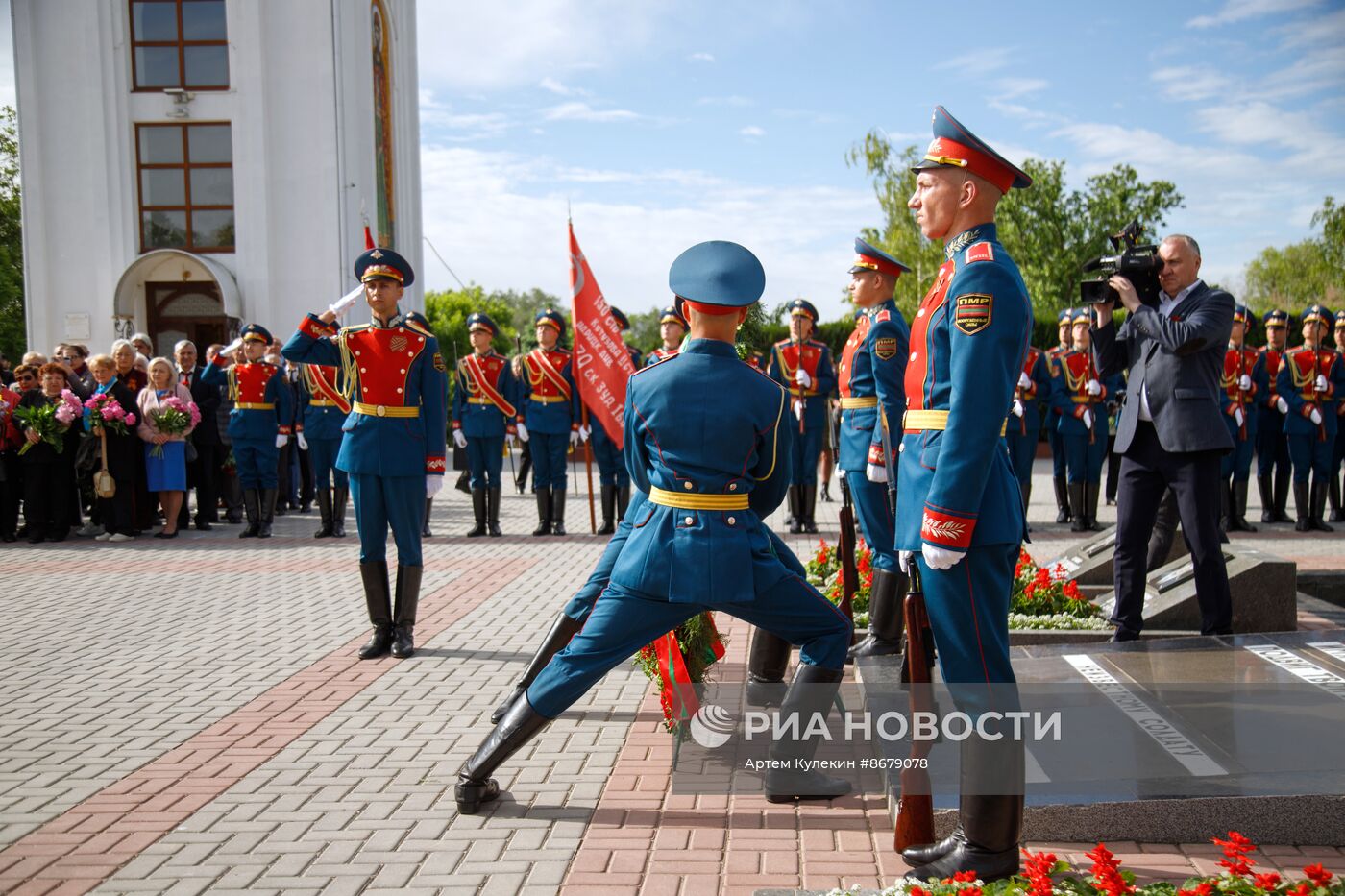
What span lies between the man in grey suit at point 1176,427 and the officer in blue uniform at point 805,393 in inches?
244

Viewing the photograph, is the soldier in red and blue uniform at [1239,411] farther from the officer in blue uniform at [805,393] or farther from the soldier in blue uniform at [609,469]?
the soldier in blue uniform at [609,469]

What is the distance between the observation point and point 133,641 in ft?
24.1

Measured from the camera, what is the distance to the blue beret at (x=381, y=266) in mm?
6383

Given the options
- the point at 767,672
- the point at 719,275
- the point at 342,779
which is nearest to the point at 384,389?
the point at 342,779

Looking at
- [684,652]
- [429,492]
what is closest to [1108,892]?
[684,652]

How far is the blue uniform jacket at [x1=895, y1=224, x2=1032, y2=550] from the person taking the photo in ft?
10.6

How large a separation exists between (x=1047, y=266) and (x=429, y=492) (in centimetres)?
3829

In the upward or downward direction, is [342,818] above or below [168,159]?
below

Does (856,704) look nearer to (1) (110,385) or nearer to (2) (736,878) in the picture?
(2) (736,878)

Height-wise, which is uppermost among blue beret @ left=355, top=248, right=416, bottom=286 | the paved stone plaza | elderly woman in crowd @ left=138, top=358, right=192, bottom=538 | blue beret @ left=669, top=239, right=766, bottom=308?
blue beret @ left=355, top=248, right=416, bottom=286

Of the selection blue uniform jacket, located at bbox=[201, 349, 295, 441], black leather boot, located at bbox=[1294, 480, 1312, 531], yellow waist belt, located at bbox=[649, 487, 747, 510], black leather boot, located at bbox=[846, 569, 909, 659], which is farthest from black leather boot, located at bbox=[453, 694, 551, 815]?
black leather boot, located at bbox=[1294, 480, 1312, 531]

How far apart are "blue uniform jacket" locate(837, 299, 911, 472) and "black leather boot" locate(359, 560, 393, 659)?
9.32 feet

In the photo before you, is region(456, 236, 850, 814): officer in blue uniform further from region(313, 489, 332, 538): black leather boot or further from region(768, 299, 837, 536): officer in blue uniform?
region(313, 489, 332, 538): black leather boot

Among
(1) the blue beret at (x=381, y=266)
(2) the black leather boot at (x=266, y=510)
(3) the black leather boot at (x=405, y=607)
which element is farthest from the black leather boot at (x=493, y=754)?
(2) the black leather boot at (x=266, y=510)
